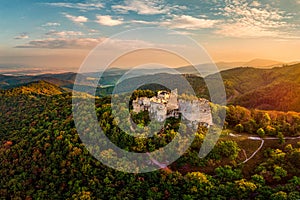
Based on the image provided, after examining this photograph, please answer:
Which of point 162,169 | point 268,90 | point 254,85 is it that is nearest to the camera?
point 162,169

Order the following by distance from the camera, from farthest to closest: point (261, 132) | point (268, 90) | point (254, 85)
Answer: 1. point (254, 85)
2. point (268, 90)
3. point (261, 132)

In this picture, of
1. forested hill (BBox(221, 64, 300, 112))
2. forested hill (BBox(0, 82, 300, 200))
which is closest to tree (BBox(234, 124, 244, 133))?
forested hill (BBox(0, 82, 300, 200))

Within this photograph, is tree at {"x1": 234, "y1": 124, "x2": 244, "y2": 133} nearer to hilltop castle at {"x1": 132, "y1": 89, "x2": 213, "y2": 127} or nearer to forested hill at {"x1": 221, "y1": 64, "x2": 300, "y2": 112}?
hilltop castle at {"x1": 132, "y1": 89, "x2": 213, "y2": 127}

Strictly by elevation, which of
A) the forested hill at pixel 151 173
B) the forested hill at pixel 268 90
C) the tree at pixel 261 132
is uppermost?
the forested hill at pixel 268 90

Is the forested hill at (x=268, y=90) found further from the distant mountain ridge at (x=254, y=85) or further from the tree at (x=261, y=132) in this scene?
the tree at (x=261, y=132)

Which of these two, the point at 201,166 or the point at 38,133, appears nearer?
the point at 201,166

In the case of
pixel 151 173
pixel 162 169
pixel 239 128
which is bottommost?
pixel 151 173

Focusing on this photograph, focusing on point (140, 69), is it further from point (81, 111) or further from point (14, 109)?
point (14, 109)

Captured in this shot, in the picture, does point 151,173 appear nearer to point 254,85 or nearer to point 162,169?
point 162,169

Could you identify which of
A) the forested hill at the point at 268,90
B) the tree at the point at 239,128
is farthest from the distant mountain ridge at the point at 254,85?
the tree at the point at 239,128

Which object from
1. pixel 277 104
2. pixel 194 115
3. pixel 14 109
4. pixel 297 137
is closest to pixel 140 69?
pixel 194 115

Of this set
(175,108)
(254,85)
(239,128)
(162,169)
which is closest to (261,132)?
(239,128)
